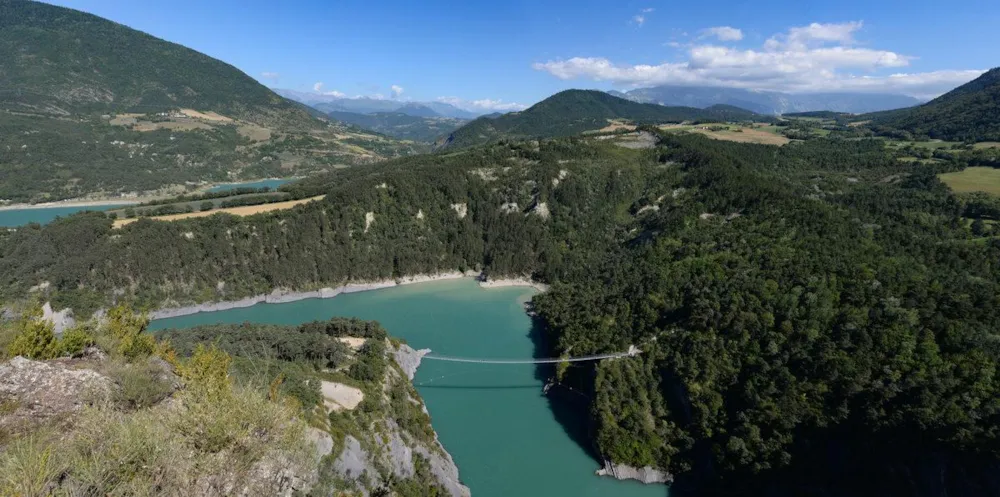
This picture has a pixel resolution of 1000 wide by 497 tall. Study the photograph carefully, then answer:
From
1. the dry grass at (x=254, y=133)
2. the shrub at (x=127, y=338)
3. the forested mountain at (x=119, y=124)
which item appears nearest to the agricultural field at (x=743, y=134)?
the shrub at (x=127, y=338)

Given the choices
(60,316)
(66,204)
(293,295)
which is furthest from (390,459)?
(66,204)

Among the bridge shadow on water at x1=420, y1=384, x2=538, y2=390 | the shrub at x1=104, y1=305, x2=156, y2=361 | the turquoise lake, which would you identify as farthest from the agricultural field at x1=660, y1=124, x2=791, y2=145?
the turquoise lake

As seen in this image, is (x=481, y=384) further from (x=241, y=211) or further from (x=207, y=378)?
(x=241, y=211)

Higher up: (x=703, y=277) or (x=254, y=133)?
(x=254, y=133)

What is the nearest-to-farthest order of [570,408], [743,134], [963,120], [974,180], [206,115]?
[570,408] → [974,180] → [963,120] → [743,134] → [206,115]

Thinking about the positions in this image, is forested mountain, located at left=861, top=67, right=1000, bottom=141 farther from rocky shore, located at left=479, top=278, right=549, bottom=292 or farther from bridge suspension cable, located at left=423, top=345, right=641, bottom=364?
bridge suspension cable, located at left=423, top=345, right=641, bottom=364

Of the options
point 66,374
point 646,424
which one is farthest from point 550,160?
point 66,374

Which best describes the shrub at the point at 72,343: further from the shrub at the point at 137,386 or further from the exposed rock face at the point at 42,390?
the exposed rock face at the point at 42,390
